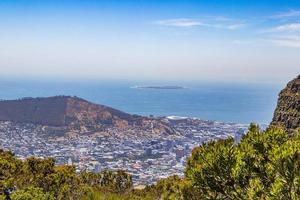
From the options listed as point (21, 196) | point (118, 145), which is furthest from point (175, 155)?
point (21, 196)

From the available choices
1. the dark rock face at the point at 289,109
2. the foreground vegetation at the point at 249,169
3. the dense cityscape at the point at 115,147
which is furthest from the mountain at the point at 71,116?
the foreground vegetation at the point at 249,169

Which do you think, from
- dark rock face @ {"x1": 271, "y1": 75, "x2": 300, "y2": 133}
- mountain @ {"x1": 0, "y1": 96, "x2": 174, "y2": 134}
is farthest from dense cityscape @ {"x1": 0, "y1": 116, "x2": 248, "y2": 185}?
dark rock face @ {"x1": 271, "y1": 75, "x2": 300, "y2": 133}

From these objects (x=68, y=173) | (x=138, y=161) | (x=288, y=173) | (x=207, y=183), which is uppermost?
(x=288, y=173)

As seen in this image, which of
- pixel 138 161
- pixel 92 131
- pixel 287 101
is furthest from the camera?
pixel 92 131

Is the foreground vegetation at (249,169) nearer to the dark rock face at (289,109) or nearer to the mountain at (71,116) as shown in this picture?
the dark rock face at (289,109)

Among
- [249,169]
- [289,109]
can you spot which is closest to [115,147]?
[289,109]

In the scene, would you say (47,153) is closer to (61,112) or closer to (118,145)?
(118,145)
